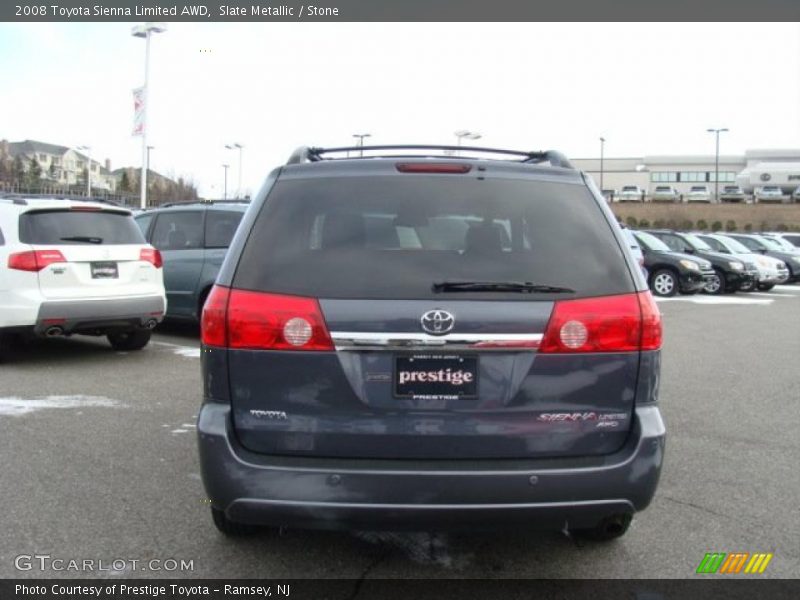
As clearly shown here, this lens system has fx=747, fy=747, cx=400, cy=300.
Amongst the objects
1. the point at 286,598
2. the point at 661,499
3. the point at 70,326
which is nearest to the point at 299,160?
the point at 286,598

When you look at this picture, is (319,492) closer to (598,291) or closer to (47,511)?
(598,291)

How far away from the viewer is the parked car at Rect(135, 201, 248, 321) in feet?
31.3

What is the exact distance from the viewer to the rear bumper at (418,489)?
110 inches

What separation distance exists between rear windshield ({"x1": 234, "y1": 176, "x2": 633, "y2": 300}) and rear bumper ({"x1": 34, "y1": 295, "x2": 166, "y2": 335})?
537 centimetres

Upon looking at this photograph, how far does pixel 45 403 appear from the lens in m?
6.30

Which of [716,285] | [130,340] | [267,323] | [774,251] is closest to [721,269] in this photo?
[716,285]

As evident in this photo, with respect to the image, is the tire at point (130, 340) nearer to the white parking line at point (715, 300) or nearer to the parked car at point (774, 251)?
the white parking line at point (715, 300)

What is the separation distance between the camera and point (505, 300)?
288 centimetres

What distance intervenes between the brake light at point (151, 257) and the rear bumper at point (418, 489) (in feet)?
19.4

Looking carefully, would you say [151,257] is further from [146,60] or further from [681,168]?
[681,168]

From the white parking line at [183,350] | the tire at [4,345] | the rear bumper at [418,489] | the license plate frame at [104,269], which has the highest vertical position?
the license plate frame at [104,269]

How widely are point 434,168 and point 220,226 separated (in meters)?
6.95

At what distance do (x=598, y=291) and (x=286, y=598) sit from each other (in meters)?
1.82

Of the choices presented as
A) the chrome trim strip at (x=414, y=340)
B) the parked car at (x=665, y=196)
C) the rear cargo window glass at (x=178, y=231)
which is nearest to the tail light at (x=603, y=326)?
the chrome trim strip at (x=414, y=340)
